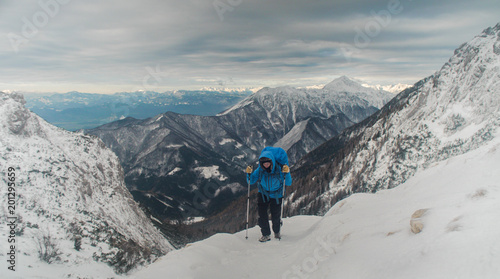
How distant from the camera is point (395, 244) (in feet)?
23.1

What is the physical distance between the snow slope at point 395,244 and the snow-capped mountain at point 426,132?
147 meters

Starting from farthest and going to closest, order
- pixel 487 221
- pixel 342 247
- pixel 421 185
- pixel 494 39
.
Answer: pixel 494 39 → pixel 421 185 → pixel 342 247 → pixel 487 221

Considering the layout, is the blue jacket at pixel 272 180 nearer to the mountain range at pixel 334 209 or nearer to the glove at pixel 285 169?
the glove at pixel 285 169

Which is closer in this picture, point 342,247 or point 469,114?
point 342,247

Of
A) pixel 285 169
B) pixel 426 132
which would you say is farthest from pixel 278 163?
pixel 426 132

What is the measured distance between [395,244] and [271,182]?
7257 mm

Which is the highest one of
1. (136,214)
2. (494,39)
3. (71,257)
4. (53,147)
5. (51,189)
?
(494,39)

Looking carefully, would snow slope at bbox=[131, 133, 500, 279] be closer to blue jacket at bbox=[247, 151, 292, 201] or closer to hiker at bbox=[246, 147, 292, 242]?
hiker at bbox=[246, 147, 292, 242]

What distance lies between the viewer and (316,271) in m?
8.34

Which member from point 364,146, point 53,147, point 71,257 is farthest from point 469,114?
point 53,147

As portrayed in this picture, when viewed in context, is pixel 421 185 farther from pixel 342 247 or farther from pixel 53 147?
pixel 53 147

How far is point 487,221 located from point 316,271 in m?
4.93

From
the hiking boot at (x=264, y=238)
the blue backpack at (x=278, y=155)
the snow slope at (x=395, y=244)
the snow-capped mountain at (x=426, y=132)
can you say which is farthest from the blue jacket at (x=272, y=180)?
the snow-capped mountain at (x=426, y=132)

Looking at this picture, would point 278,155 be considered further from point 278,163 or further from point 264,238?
point 264,238
